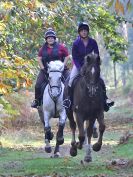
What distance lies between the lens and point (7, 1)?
1612cm

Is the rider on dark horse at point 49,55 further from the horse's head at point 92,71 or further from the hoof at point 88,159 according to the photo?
the horse's head at point 92,71

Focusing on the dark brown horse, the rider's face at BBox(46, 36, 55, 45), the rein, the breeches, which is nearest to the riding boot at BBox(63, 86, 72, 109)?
the breeches

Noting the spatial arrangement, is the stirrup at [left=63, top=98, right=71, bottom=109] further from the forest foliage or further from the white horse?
the forest foliage

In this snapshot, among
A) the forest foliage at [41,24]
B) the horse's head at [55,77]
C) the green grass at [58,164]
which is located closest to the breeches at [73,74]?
the horse's head at [55,77]

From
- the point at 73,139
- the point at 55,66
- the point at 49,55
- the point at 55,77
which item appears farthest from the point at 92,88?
the point at 49,55

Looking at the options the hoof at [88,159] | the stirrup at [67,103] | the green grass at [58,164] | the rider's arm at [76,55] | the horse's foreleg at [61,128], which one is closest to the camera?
the green grass at [58,164]

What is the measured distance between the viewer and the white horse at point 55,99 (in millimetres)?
15343

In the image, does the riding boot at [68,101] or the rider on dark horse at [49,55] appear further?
the rider on dark horse at [49,55]

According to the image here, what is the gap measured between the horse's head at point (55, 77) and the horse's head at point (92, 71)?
246cm

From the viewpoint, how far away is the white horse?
50.3 feet

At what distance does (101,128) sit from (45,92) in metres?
3.13

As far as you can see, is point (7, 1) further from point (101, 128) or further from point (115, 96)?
point (115, 96)

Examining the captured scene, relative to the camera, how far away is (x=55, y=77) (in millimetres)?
15266

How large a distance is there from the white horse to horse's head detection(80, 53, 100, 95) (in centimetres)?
251
